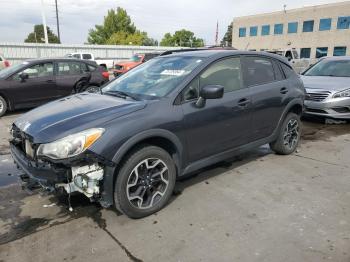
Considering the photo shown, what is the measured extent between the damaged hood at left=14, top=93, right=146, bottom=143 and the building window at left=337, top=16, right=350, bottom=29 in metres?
46.6

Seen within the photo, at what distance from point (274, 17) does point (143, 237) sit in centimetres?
5256

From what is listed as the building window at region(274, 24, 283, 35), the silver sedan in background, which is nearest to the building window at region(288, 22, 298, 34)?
the building window at region(274, 24, 283, 35)

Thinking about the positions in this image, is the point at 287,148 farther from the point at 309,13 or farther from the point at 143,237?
the point at 309,13

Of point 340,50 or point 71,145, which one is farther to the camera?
point 340,50

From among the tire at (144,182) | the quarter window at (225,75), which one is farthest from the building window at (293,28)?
the tire at (144,182)

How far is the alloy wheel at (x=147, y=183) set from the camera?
3.23 meters

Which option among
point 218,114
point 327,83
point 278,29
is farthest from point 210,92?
point 278,29

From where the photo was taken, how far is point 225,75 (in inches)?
162

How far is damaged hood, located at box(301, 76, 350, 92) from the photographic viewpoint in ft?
24.2

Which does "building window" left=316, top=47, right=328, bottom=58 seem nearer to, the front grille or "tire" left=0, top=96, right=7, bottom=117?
the front grille

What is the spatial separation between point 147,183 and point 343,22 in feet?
155

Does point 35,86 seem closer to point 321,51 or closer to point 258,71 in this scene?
point 258,71

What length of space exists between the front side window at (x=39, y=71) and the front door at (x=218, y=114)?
672 centimetres

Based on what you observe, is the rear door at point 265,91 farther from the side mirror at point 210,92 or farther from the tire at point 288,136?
the side mirror at point 210,92
